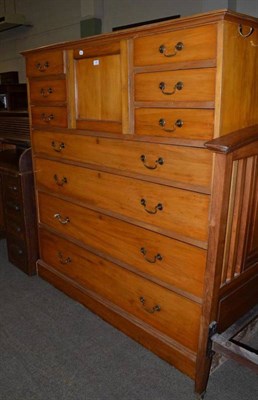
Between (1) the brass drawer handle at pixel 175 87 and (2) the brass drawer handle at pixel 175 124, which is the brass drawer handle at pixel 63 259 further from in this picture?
(1) the brass drawer handle at pixel 175 87

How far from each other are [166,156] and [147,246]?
1.54ft

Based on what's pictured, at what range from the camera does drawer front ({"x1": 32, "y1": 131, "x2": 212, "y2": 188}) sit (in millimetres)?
1373

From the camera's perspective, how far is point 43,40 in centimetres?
601

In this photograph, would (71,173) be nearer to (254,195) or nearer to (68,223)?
(68,223)

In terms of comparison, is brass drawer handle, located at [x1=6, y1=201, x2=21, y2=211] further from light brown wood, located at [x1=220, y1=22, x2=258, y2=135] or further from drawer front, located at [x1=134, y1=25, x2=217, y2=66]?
light brown wood, located at [x1=220, y1=22, x2=258, y2=135]

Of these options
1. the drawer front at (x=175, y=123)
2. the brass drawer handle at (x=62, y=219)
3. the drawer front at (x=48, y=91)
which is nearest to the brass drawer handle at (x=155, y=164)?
the drawer front at (x=175, y=123)

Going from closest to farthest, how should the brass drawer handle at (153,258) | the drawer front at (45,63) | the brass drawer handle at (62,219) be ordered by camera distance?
the brass drawer handle at (153,258), the drawer front at (45,63), the brass drawer handle at (62,219)

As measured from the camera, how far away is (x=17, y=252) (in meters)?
2.60

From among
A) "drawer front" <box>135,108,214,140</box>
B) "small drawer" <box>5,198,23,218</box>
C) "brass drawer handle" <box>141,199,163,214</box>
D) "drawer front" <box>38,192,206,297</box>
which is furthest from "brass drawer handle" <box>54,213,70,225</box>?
"drawer front" <box>135,108,214,140</box>

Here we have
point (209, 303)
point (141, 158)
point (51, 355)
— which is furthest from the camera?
point (51, 355)

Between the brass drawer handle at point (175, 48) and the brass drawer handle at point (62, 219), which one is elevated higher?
the brass drawer handle at point (175, 48)

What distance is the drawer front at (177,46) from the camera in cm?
122

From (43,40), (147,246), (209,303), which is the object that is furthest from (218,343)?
(43,40)

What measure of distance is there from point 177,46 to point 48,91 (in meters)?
0.97
